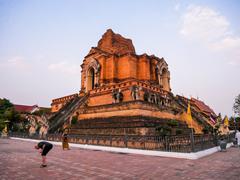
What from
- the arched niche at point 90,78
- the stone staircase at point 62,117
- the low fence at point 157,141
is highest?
the arched niche at point 90,78

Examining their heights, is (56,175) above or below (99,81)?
below

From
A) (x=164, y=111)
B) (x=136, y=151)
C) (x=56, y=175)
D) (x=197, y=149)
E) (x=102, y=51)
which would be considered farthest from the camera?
(x=102, y=51)

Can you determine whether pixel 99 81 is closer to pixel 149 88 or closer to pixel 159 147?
pixel 149 88

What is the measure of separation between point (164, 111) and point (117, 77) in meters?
9.17

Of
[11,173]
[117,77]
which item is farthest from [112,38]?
[11,173]

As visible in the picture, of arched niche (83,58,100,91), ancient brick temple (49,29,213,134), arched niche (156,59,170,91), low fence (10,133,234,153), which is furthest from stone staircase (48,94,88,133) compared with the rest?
arched niche (156,59,170,91)

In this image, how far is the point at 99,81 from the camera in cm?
2656

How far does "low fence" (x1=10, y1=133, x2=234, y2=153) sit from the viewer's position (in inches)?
398

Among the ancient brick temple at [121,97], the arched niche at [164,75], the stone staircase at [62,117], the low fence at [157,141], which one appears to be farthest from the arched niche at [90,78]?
the low fence at [157,141]

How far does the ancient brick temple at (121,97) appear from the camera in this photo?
55.3ft

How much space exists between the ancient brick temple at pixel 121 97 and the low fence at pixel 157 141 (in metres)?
1.69

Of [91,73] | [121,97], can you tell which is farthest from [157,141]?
[91,73]

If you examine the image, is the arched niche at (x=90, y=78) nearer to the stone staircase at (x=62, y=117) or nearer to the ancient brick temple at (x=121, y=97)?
the ancient brick temple at (x=121, y=97)

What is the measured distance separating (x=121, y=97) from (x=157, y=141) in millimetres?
10321
